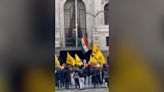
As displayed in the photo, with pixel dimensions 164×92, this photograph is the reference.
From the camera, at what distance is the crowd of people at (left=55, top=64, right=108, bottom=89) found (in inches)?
568

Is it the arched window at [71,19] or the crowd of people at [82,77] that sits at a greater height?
the arched window at [71,19]

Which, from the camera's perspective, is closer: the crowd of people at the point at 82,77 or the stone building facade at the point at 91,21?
the crowd of people at the point at 82,77

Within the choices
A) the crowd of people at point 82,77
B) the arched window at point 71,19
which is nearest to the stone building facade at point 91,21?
the arched window at point 71,19

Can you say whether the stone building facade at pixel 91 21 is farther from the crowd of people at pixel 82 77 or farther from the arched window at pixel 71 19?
the crowd of people at pixel 82 77

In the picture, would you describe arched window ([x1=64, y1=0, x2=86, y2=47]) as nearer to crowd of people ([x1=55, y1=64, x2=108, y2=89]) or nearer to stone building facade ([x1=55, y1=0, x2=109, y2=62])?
stone building facade ([x1=55, y1=0, x2=109, y2=62])

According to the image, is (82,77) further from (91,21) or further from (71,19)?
(91,21)

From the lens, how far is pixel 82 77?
14.4 meters

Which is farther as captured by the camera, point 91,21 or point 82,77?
point 91,21

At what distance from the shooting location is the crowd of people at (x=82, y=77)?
47.4 feet

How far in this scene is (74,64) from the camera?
16844 millimetres

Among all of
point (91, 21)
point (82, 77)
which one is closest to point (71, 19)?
point (91, 21)
